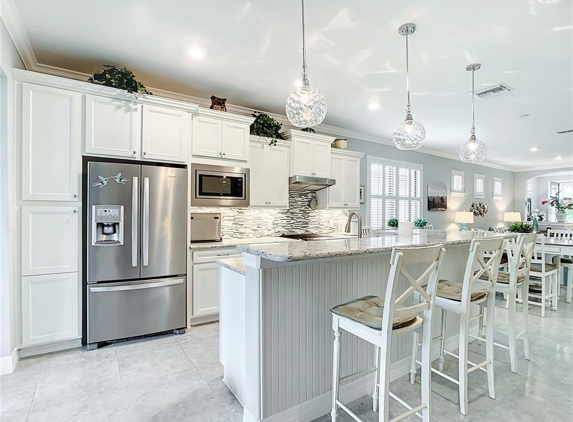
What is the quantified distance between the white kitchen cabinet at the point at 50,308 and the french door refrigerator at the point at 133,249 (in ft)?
0.38

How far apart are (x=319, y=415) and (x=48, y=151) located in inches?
120

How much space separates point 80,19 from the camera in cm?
232

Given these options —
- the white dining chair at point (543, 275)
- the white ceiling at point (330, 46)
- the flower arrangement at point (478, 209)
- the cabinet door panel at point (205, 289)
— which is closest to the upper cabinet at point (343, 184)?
the white ceiling at point (330, 46)

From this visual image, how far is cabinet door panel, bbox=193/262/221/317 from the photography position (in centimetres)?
328

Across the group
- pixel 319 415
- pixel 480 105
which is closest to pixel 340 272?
pixel 319 415

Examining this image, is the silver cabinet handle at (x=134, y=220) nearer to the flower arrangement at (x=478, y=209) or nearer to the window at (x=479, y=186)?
the flower arrangement at (x=478, y=209)

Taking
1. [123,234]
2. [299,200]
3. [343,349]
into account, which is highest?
[299,200]

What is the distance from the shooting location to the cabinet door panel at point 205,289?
3.28 metres

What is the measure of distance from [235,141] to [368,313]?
109 inches

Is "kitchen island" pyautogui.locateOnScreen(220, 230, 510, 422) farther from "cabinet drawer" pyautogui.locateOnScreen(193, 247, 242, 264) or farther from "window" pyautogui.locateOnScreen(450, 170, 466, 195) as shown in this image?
"window" pyautogui.locateOnScreen(450, 170, 466, 195)

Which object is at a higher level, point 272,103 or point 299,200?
point 272,103

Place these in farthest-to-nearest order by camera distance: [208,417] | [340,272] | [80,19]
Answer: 1. [80,19]
2. [340,272]
3. [208,417]

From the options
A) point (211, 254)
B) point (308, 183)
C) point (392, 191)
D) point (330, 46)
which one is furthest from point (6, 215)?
point (392, 191)

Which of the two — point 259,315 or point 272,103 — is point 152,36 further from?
point 259,315
